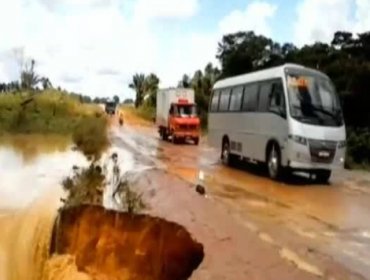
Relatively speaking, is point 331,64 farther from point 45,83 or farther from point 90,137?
point 45,83

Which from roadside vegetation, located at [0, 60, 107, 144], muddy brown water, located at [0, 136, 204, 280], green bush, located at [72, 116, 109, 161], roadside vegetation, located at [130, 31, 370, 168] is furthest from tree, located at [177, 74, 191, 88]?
muddy brown water, located at [0, 136, 204, 280]

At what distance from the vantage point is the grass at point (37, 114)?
166 feet

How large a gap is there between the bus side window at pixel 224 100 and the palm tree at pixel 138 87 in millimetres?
63836

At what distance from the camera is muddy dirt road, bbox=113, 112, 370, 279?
908 cm

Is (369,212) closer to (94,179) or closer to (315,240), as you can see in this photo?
(315,240)

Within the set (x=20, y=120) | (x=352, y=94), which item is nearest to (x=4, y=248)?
(x=352, y=94)

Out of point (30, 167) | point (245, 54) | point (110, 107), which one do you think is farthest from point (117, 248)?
point (110, 107)

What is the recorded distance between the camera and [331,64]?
3800 cm

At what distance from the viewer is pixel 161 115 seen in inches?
1741

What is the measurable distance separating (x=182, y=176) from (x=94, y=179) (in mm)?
5023

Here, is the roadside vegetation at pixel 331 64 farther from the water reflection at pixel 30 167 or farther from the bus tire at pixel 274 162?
the water reflection at pixel 30 167

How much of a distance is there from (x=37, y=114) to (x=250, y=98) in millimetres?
33252

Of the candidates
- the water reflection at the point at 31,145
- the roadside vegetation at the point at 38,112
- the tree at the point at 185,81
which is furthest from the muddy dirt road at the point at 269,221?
the tree at the point at 185,81

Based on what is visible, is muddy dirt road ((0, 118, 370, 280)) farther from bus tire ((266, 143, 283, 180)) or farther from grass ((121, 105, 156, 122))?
grass ((121, 105, 156, 122))
